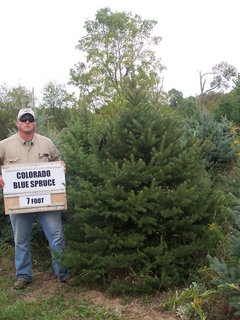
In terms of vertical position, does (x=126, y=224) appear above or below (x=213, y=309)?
above

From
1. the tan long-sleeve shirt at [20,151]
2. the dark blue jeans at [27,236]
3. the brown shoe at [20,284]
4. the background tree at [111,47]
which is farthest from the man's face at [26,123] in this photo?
the background tree at [111,47]

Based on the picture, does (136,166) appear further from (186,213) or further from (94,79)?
(94,79)

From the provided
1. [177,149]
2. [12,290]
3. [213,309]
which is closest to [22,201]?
[12,290]

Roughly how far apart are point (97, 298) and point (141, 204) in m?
1.13

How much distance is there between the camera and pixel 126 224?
488 centimetres

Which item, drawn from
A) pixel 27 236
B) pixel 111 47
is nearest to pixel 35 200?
pixel 27 236

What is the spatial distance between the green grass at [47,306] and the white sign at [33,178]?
113cm

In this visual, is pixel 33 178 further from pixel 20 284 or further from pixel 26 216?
pixel 20 284

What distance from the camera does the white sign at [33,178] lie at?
5.18 meters

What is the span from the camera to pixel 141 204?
15.0ft

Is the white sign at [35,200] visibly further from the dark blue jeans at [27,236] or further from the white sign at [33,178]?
the dark blue jeans at [27,236]

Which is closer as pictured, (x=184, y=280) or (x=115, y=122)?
(x=184, y=280)

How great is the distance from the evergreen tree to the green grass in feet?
0.98

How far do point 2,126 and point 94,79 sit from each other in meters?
10.2
